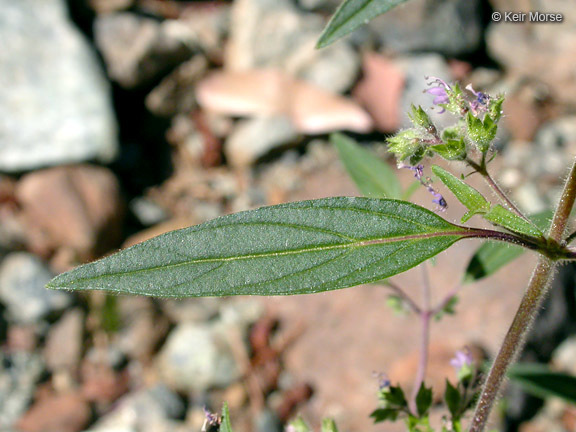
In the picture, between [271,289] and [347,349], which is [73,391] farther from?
[271,289]

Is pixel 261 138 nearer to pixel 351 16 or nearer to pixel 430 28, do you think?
pixel 430 28

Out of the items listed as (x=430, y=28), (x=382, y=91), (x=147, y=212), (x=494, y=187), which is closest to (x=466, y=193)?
(x=494, y=187)

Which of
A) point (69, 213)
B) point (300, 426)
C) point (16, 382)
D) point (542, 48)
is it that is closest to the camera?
point (300, 426)

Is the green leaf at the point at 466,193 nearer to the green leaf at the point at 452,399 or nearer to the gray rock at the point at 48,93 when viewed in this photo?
the green leaf at the point at 452,399

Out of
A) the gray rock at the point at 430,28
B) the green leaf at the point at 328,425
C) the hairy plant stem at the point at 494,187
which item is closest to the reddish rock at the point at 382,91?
the gray rock at the point at 430,28

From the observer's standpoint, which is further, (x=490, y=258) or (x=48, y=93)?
(x=48, y=93)

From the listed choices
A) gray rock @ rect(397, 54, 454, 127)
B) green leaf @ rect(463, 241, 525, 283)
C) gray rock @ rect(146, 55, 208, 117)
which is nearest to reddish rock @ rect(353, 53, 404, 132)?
gray rock @ rect(397, 54, 454, 127)

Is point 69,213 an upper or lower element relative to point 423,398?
lower
